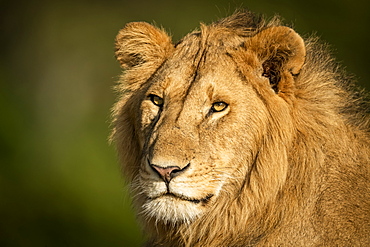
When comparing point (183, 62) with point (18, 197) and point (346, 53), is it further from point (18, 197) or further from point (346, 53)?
point (346, 53)

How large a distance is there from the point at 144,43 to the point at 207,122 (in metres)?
1.13

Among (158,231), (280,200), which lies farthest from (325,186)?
(158,231)

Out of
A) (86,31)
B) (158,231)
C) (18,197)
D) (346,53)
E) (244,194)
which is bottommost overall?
(18,197)

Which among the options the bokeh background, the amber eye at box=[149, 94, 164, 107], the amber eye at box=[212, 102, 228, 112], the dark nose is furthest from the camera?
the bokeh background

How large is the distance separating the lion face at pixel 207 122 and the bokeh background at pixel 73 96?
22.6ft

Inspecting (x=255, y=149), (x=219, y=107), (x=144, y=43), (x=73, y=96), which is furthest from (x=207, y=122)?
(x=73, y=96)

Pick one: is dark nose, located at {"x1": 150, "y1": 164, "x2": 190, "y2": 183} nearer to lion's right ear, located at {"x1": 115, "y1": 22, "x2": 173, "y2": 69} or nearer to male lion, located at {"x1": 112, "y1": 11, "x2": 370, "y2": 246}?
male lion, located at {"x1": 112, "y1": 11, "x2": 370, "y2": 246}

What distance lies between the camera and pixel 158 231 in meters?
4.89

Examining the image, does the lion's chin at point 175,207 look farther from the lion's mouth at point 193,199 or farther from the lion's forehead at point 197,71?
the lion's forehead at point 197,71

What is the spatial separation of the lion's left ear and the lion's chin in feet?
3.24

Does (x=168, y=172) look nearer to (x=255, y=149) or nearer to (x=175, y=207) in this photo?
(x=175, y=207)

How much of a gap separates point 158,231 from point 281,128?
1223 mm

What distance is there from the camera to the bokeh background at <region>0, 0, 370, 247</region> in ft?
44.1

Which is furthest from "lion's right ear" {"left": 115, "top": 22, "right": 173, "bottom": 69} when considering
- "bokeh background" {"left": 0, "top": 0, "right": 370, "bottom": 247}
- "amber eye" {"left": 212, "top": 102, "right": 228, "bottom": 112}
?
"bokeh background" {"left": 0, "top": 0, "right": 370, "bottom": 247}
